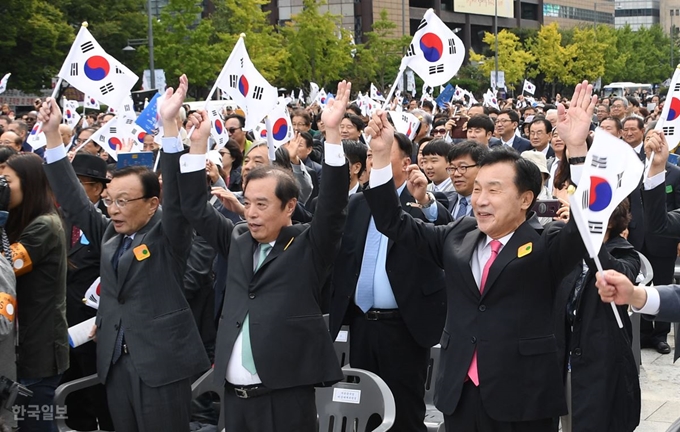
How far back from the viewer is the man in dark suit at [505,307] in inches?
155

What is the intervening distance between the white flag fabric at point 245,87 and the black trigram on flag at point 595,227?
16.7 ft

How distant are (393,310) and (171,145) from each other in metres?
1.72

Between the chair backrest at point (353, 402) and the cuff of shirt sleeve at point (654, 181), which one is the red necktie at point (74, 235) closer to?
the chair backrest at point (353, 402)

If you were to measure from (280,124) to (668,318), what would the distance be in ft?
18.7

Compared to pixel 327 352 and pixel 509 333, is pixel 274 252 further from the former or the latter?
pixel 509 333

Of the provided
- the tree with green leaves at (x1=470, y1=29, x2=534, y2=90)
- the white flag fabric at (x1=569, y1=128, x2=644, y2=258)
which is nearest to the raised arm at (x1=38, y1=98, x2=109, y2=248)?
the white flag fabric at (x1=569, y1=128, x2=644, y2=258)

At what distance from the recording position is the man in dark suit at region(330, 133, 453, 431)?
17.5 feet

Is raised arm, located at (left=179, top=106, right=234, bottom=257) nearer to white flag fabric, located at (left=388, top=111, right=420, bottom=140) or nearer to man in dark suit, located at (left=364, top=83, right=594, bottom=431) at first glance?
man in dark suit, located at (left=364, top=83, right=594, bottom=431)

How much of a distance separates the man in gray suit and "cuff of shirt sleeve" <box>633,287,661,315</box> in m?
2.17

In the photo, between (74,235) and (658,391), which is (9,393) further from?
(658,391)

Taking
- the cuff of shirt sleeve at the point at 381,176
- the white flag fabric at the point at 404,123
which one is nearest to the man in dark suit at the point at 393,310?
the cuff of shirt sleeve at the point at 381,176

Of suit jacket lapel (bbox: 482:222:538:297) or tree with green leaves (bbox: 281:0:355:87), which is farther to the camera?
tree with green leaves (bbox: 281:0:355:87)

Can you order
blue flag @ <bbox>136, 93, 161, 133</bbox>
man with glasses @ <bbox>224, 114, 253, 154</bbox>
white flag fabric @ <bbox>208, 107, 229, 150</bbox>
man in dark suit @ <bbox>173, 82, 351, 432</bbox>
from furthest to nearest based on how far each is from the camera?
man with glasses @ <bbox>224, 114, 253, 154</bbox>, white flag fabric @ <bbox>208, 107, 229, 150</bbox>, blue flag @ <bbox>136, 93, 161, 133</bbox>, man in dark suit @ <bbox>173, 82, 351, 432</bbox>

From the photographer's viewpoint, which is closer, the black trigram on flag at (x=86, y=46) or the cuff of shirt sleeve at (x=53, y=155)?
the cuff of shirt sleeve at (x=53, y=155)
